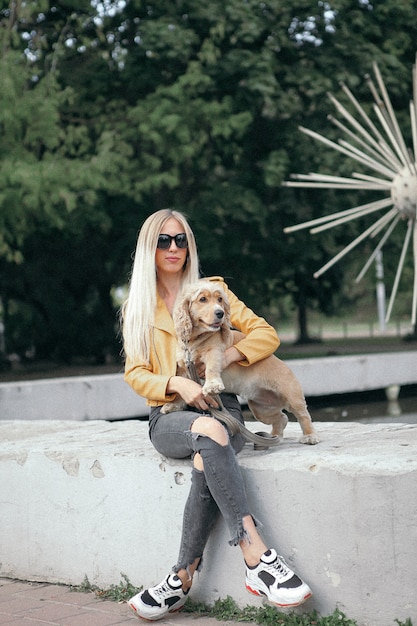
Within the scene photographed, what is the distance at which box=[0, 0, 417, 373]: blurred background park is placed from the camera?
1619 cm

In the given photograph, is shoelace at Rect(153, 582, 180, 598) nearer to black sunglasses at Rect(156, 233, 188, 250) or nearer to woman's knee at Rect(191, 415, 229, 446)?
woman's knee at Rect(191, 415, 229, 446)

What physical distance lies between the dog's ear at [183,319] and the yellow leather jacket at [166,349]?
0.72 ft

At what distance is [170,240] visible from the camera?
195 inches

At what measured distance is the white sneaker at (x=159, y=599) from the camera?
4.35 meters

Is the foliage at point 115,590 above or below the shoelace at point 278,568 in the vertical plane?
below

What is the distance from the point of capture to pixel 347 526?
407cm

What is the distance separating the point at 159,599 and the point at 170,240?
178 cm

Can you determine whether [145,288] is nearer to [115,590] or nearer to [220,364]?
[220,364]

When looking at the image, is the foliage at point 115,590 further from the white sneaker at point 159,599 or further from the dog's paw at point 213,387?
the dog's paw at point 213,387

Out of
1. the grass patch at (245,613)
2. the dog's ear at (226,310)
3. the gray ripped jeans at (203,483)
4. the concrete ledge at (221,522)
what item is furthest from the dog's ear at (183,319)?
the grass patch at (245,613)

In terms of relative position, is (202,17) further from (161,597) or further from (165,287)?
(161,597)

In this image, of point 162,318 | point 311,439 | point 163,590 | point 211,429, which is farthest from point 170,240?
point 163,590

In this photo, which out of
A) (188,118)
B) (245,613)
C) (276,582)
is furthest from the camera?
(188,118)

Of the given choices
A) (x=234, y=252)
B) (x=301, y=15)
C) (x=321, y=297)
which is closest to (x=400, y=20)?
(x=301, y=15)
